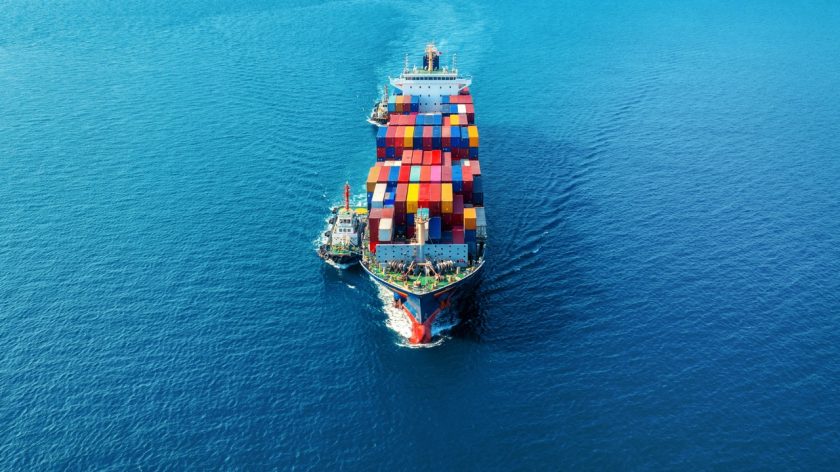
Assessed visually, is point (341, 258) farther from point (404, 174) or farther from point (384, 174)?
point (404, 174)

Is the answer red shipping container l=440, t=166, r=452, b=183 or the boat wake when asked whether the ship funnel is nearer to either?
red shipping container l=440, t=166, r=452, b=183

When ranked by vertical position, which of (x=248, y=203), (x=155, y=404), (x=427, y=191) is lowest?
(x=155, y=404)

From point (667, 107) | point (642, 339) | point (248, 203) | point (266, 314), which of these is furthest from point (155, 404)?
point (667, 107)

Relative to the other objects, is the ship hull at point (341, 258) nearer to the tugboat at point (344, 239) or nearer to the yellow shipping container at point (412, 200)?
the tugboat at point (344, 239)

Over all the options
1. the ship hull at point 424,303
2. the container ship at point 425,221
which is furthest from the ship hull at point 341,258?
the ship hull at point 424,303

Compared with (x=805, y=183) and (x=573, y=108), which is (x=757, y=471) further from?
(x=573, y=108)

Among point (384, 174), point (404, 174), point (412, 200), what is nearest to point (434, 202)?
point (412, 200)

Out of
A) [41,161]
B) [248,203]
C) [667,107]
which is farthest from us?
[667,107]

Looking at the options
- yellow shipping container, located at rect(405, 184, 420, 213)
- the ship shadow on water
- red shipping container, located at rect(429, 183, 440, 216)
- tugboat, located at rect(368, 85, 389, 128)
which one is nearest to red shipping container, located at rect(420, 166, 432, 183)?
yellow shipping container, located at rect(405, 184, 420, 213)
